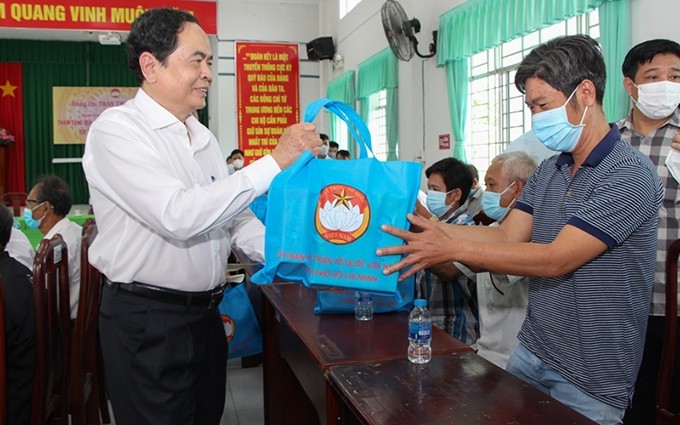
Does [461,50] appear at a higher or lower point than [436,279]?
higher

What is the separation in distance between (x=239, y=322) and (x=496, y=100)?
3976 mm

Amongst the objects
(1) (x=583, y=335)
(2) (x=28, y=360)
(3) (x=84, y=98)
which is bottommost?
(2) (x=28, y=360)

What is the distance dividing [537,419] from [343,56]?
8.67m

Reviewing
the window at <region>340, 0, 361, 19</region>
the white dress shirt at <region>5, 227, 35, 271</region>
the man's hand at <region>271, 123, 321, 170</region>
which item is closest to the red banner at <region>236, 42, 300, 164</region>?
the window at <region>340, 0, 361, 19</region>

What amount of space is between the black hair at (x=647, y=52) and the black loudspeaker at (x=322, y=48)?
754 centimetres

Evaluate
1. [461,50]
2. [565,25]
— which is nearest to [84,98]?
[461,50]

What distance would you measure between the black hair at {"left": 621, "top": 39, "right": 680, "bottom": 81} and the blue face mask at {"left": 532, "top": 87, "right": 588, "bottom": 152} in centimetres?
115

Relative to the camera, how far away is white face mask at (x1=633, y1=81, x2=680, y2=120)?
6.98ft

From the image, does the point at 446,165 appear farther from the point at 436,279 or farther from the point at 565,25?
the point at 565,25

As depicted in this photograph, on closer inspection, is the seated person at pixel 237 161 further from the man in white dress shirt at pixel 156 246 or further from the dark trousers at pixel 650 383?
the dark trousers at pixel 650 383

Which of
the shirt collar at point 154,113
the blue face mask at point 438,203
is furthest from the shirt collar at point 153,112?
the blue face mask at point 438,203

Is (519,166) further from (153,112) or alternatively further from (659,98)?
(153,112)

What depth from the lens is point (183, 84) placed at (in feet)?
5.10

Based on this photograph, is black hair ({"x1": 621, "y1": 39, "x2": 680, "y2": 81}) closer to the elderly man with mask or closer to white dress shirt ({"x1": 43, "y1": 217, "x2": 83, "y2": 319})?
the elderly man with mask
